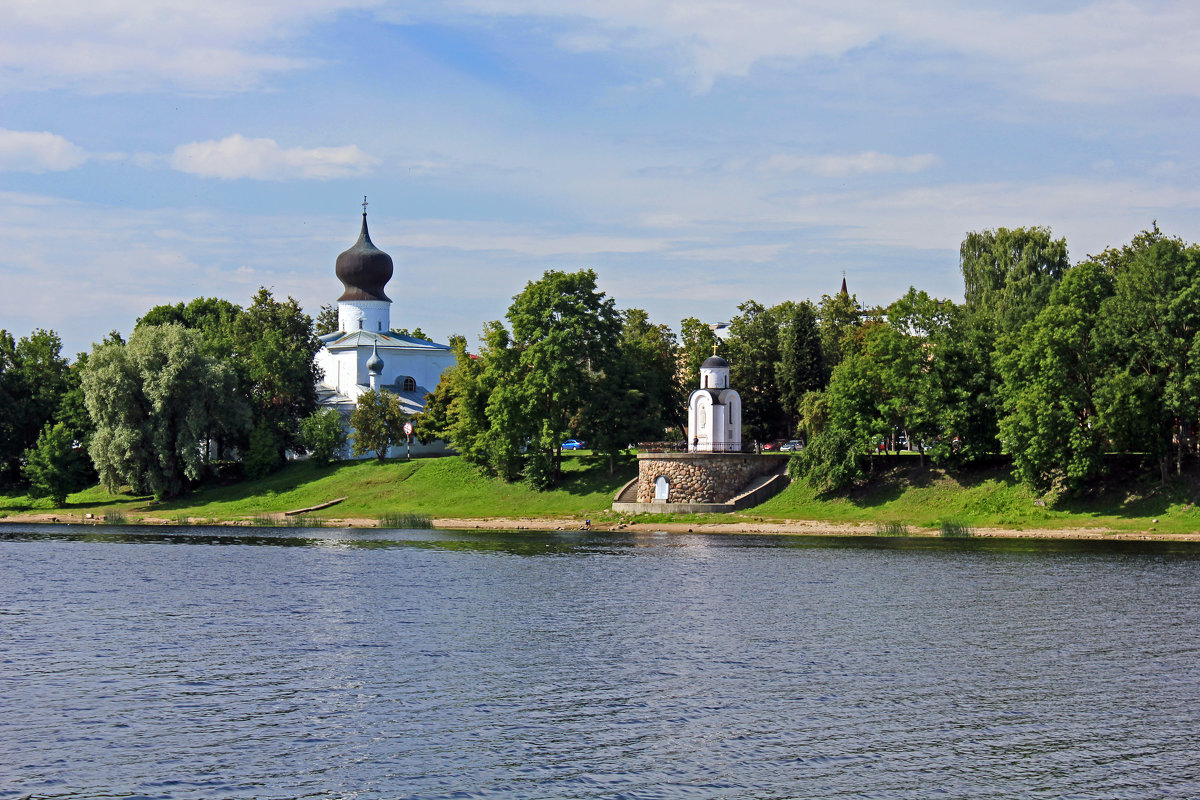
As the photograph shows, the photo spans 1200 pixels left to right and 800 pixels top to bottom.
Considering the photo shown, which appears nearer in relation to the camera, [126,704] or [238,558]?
[126,704]

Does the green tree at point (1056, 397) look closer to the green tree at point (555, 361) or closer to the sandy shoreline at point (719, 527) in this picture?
the sandy shoreline at point (719, 527)

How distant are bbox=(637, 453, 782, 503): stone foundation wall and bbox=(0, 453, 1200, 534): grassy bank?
2.26 metres

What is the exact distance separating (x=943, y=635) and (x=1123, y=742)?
10331 mm

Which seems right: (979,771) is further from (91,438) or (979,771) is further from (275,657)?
(91,438)

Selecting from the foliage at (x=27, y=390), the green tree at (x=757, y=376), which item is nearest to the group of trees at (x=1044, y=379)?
the green tree at (x=757, y=376)

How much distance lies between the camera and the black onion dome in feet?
349

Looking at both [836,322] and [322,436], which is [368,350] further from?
[836,322]

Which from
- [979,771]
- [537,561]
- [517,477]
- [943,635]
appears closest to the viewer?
[979,771]

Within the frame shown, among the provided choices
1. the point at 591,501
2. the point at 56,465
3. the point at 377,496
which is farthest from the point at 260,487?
the point at 591,501

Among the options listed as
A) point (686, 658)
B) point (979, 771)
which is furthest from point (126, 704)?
point (979, 771)

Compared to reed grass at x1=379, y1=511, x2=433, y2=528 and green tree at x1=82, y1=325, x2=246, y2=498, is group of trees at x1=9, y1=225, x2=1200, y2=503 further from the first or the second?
reed grass at x1=379, y1=511, x2=433, y2=528

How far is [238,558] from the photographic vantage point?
51.2 m

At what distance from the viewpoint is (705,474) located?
70.6 metres

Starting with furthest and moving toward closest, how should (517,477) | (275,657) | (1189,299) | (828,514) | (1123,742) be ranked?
(517,477) → (828,514) → (1189,299) → (275,657) → (1123,742)
